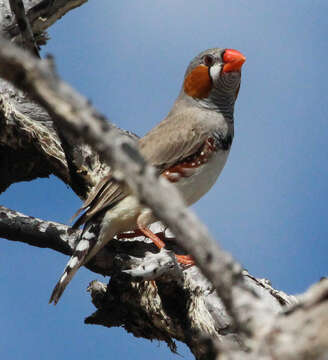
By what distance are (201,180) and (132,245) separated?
85 centimetres

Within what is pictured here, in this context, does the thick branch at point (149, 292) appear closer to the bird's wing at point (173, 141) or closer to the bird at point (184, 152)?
the bird at point (184, 152)

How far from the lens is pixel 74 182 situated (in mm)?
6480

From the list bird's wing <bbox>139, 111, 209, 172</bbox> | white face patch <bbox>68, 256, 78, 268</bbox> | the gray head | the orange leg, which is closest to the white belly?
bird's wing <bbox>139, 111, 209, 172</bbox>

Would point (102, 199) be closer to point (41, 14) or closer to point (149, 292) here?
point (149, 292)

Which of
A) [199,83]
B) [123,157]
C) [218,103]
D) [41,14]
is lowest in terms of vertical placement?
[123,157]

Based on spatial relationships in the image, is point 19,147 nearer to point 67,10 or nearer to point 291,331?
point 67,10

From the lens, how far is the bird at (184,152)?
5.17 m

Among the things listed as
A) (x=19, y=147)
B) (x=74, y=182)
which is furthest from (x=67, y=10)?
(x=74, y=182)

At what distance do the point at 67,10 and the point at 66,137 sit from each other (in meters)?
2.78

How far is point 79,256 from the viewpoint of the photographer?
4879 mm

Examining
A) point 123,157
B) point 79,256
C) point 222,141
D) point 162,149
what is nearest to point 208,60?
point 222,141

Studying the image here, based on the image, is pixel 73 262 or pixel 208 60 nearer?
pixel 73 262

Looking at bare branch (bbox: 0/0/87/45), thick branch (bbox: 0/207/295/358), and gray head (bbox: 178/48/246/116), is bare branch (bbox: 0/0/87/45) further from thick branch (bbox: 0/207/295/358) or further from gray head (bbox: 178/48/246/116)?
thick branch (bbox: 0/207/295/358)

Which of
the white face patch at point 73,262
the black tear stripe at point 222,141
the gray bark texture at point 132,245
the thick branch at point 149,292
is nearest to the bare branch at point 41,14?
the gray bark texture at point 132,245
